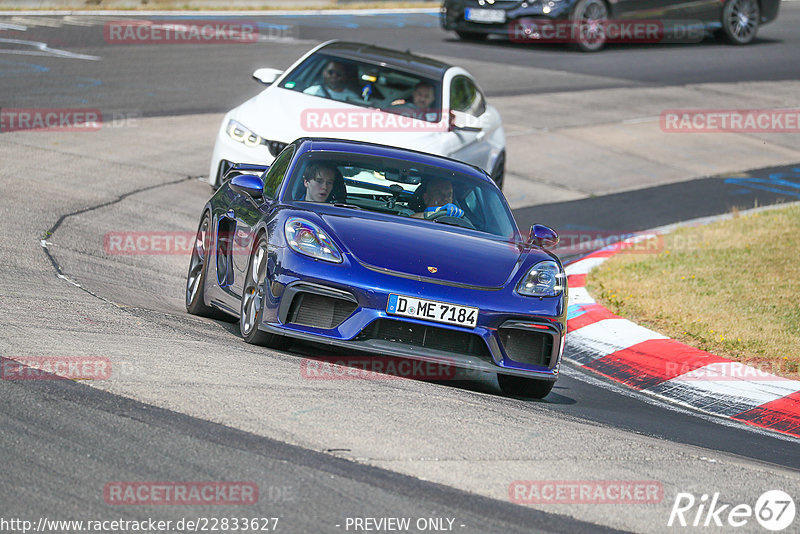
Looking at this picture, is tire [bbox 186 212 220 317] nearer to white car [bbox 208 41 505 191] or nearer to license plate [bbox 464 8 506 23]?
white car [bbox 208 41 505 191]

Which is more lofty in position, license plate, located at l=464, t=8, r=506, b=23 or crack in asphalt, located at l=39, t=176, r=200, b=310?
license plate, located at l=464, t=8, r=506, b=23

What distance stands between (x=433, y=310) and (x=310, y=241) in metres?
0.82

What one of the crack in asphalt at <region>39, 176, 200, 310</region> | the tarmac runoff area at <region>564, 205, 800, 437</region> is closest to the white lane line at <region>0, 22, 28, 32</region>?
the crack in asphalt at <region>39, 176, 200, 310</region>

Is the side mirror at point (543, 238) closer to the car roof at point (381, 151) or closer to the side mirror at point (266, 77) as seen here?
the car roof at point (381, 151)

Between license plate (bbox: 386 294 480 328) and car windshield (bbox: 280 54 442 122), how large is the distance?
19.8 ft

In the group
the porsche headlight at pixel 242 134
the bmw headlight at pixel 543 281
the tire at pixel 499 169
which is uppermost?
the bmw headlight at pixel 543 281

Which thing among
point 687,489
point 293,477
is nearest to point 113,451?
point 293,477

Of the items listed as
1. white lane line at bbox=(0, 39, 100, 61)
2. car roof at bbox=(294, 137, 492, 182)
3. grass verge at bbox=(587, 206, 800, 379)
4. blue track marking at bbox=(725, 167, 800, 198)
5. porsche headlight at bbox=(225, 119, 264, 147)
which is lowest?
blue track marking at bbox=(725, 167, 800, 198)

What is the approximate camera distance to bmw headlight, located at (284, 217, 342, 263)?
6613mm

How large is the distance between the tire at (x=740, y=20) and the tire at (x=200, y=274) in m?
21.1

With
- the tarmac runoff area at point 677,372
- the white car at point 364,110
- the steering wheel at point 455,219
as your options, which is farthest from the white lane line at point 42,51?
the steering wheel at point 455,219

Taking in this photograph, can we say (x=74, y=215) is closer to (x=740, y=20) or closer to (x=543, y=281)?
(x=543, y=281)

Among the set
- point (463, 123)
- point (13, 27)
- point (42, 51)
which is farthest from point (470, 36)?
point (463, 123)

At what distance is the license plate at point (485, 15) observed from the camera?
23644mm
